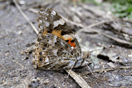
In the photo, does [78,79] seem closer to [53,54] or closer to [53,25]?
[53,54]

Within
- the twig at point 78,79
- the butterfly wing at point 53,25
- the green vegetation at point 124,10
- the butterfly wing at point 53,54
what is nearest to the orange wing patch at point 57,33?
the butterfly wing at point 53,25

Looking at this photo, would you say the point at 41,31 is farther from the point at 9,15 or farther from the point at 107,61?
the point at 9,15

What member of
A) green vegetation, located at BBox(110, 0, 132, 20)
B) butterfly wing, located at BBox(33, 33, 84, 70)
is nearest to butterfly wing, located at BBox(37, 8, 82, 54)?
butterfly wing, located at BBox(33, 33, 84, 70)

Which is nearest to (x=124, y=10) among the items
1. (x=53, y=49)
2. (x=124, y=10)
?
(x=124, y=10)

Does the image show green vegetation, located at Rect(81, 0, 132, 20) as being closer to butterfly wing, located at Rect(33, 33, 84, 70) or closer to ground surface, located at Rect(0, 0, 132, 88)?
ground surface, located at Rect(0, 0, 132, 88)

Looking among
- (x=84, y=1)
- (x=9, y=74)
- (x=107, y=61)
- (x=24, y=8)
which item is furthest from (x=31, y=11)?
(x=107, y=61)

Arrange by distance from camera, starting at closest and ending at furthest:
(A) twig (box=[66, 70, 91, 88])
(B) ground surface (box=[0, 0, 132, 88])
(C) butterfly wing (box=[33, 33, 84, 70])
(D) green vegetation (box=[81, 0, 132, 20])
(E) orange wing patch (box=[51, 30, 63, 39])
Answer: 1. (A) twig (box=[66, 70, 91, 88])
2. (B) ground surface (box=[0, 0, 132, 88])
3. (C) butterfly wing (box=[33, 33, 84, 70])
4. (E) orange wing patch (box=[51, 30, 63, 39])
5. (D) green vegetation (box=[81, 0, 132, 20])

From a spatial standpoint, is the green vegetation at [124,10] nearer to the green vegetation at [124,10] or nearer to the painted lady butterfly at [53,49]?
the green vegetation at [124,10]
